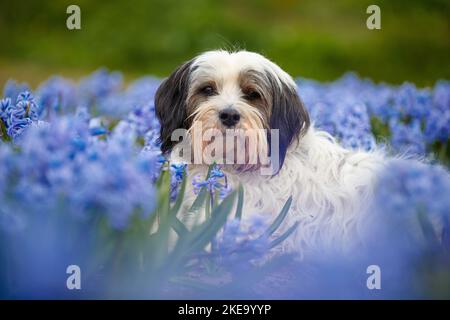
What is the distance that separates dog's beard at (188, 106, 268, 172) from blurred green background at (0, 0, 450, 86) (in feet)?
15.9

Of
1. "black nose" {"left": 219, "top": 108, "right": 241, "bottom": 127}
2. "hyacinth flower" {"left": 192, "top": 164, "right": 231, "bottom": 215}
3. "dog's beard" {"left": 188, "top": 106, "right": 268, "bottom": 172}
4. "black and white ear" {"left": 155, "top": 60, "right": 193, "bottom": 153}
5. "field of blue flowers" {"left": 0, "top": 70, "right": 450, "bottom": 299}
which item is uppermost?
Answer: "black and white ear" {"left": 155, "top": 60, "right": 193, "bottom": 153}

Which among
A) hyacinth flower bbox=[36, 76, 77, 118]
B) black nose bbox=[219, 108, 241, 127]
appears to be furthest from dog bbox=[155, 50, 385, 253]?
hyacinth flower bbox=[36, 76, 77, 118]

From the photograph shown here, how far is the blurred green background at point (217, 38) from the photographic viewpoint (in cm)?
858

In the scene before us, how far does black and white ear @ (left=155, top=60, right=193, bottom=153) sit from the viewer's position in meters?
3.95

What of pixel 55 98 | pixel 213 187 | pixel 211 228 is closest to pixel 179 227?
pixel 211 228

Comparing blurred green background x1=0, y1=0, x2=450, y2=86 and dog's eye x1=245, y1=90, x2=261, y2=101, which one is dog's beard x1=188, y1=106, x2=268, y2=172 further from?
blurred green background x1=0, y1=0, x2=450, y2=86

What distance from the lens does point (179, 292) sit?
113 inches

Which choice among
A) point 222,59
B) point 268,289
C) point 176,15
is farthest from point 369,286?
point 176,15

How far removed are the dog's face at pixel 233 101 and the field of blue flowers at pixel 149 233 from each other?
1.11ft

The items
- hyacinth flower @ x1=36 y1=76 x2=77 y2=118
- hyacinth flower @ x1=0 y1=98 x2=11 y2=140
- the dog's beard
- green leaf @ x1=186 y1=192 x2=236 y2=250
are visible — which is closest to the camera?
green leaf @ x1=186 y1=192 x2=236 y2=250

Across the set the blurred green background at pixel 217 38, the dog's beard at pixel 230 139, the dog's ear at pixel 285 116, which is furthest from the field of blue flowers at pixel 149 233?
the blurred green background at pixel 217 38

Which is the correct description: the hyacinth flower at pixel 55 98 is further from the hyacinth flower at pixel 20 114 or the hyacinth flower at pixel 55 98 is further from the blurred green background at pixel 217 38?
the blurred green background at pixel 217 38
